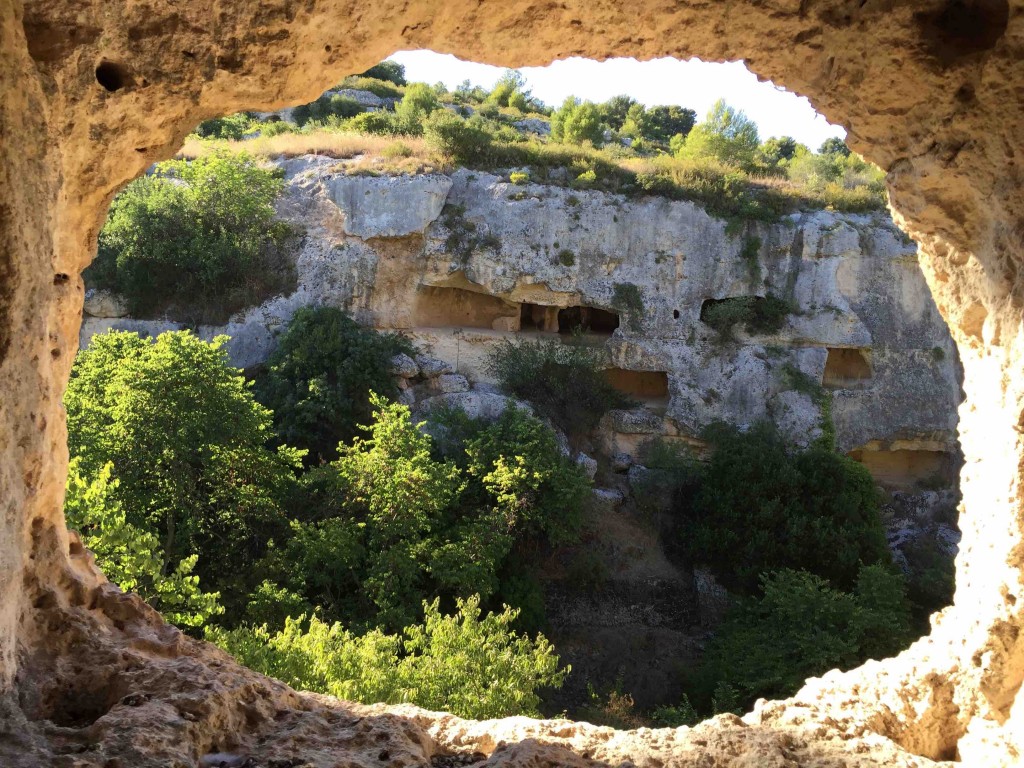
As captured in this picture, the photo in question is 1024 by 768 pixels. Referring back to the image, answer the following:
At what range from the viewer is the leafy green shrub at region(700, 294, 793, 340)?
68.7 ft

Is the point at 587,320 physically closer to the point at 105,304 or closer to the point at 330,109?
the point at 105,304

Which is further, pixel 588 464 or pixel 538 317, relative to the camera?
pixel 538 317

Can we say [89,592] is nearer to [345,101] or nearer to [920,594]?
[920,594]

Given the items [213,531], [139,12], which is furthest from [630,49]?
[213,531]

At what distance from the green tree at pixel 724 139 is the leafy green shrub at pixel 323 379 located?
12.1 m

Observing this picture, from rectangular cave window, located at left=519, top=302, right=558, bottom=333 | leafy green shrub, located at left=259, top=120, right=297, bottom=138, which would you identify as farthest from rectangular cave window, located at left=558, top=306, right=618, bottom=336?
leafy green shrub, located at left=259, top=120, right=297, bottom=138

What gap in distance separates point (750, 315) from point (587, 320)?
14.3ft

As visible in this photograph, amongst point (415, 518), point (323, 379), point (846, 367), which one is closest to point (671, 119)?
point (846, 367)

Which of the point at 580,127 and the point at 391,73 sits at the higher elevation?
the point at 391,73

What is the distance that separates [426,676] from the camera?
30.0ft

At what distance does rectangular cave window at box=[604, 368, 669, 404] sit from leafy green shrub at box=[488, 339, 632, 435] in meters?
1.47

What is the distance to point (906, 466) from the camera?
2203 cm

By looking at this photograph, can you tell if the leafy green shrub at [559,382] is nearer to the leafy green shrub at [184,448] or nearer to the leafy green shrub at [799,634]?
the leafy green shrub at [799,634]

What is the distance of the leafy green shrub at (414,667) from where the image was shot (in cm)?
882
